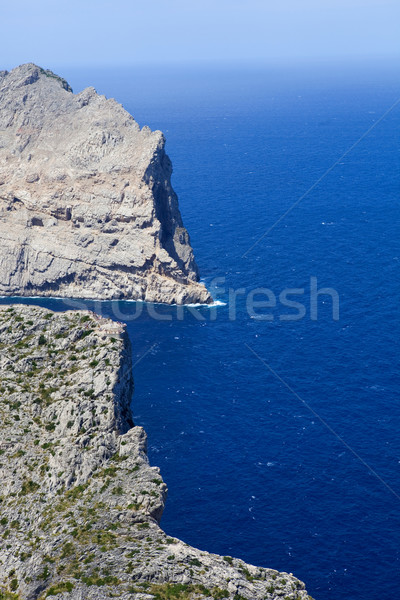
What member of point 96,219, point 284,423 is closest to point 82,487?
point 284,423

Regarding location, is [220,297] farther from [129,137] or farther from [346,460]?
[346,460]

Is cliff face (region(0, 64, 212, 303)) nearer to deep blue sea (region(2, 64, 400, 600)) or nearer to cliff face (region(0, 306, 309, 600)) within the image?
deep blue sea (region(2, 64, 400, 600))

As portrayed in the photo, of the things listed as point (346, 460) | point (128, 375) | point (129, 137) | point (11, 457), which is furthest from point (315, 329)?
point (11, 457)

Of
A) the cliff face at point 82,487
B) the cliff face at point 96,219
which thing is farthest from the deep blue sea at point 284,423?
the cliff face at point 82,487

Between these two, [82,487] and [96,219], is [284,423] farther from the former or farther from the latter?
[96,219]

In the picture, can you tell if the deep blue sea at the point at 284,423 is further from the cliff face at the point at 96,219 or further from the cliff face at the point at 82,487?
the cliff face at the point at 82,487

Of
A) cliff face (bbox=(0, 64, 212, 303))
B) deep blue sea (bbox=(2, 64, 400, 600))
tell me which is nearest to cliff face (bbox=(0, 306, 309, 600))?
deep blue sea (bbox=(2, 64, 400, 600))
